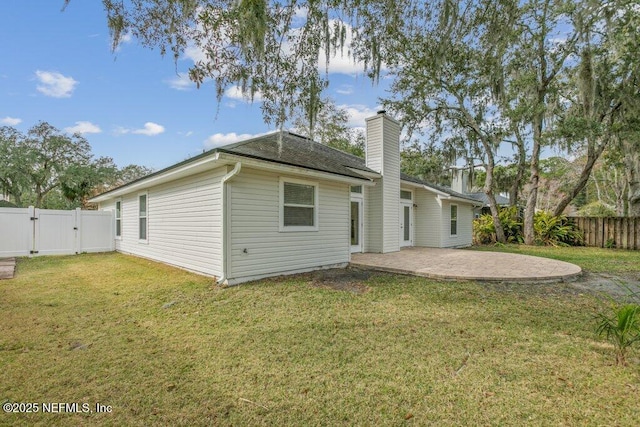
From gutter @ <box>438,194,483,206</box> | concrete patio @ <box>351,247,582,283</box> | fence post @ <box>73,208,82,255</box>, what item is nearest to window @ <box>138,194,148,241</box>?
fence post @ <box>73,208,82,255</box>

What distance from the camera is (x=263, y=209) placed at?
6.34 m

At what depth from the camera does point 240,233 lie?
592 centimetres

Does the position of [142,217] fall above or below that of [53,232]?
above

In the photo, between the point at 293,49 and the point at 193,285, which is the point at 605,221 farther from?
the point at 193,285

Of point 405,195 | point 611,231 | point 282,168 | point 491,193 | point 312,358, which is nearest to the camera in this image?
point 312,358

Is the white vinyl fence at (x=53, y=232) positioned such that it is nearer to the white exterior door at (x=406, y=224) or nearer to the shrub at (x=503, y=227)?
the white exterior door at (x=406, y=224)

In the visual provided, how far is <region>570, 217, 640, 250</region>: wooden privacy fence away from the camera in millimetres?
13215

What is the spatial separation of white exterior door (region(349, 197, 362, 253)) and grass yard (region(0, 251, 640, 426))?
4430 mm

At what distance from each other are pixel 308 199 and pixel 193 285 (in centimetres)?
320

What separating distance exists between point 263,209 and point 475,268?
545 cm

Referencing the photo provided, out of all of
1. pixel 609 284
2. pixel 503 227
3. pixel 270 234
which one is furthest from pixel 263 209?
pixel 503 227

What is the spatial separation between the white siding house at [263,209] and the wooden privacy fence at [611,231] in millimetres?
11029

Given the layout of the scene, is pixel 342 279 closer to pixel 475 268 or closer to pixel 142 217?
pixel 475 268

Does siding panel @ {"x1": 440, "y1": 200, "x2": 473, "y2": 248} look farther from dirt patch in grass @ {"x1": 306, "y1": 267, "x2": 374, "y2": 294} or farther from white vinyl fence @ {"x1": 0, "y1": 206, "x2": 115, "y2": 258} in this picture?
white vinyl fence @ {"x1": 0, "y1": 206, "x2": 115, "y2": 258}
